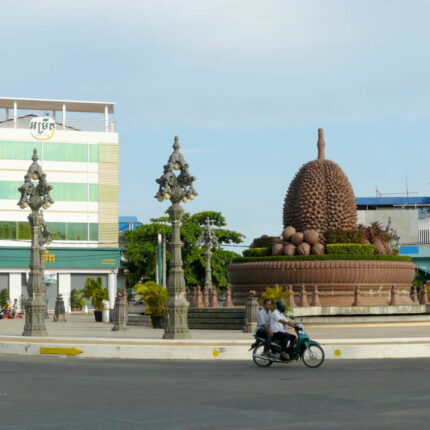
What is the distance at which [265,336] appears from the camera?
66.4 ft

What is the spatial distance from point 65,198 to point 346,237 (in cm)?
4085

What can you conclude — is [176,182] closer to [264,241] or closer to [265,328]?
[265,328]

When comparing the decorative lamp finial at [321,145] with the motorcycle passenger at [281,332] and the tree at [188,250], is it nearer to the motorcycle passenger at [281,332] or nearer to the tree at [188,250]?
the motorcycle passenger at [281,332]

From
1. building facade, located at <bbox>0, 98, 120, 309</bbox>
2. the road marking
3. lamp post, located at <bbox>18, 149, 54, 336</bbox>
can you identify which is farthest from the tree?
the road marking

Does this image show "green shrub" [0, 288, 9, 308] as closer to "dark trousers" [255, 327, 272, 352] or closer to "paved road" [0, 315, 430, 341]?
"paved road" [0, 315, 430, 341]

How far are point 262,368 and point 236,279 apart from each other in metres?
24.1

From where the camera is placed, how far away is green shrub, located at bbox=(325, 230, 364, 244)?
42.6 metres

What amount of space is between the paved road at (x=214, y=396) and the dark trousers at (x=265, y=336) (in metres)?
0.54

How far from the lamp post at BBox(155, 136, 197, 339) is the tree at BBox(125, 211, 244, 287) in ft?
171

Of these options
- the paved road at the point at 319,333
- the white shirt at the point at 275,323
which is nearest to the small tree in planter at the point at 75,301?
the paved road at the point at 319,333

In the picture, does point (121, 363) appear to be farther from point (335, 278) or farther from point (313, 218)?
point (313, 218)

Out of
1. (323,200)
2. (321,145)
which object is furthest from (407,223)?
(323,200)

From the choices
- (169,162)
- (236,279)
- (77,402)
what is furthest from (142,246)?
(77,402)

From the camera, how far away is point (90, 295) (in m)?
51.3
